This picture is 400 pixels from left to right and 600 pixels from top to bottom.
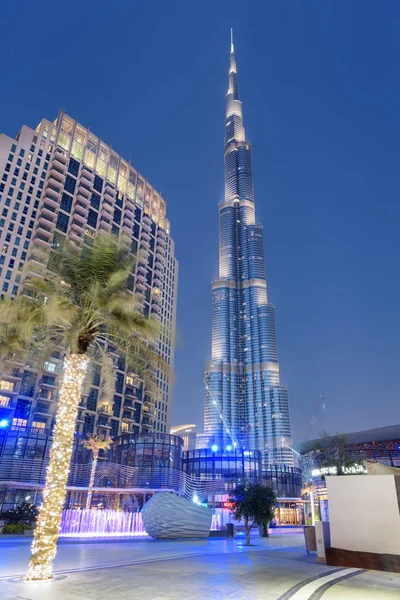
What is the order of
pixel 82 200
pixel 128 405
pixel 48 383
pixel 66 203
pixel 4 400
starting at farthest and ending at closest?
pixel 82 200 < pixel 66 203 < pixel 128 405 < pixel 48 383 < pixel 4 400

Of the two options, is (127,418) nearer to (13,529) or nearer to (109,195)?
(109,195)

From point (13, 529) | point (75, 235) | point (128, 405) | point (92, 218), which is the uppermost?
point (92, 218)

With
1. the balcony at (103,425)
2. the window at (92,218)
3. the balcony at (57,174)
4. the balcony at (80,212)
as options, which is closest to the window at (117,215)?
the window at (92,218)

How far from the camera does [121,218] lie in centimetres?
10825

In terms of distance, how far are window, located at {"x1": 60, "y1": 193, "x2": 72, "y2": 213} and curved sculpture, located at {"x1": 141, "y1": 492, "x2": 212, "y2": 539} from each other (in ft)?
258

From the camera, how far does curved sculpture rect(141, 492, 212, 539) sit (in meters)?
31.9

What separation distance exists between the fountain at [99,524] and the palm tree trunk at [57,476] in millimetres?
23757

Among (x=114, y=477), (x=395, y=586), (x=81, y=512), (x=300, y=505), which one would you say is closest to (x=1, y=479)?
(x=114, y=477)

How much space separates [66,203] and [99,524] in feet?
251

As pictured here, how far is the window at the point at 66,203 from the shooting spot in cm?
9515

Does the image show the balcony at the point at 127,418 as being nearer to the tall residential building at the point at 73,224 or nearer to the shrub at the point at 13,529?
the tall residential building at the point at 73,224

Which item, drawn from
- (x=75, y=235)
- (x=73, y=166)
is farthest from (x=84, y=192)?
(x=75, y=235)

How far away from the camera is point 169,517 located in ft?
105

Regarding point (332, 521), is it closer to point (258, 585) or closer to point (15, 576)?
point (258, 585)
